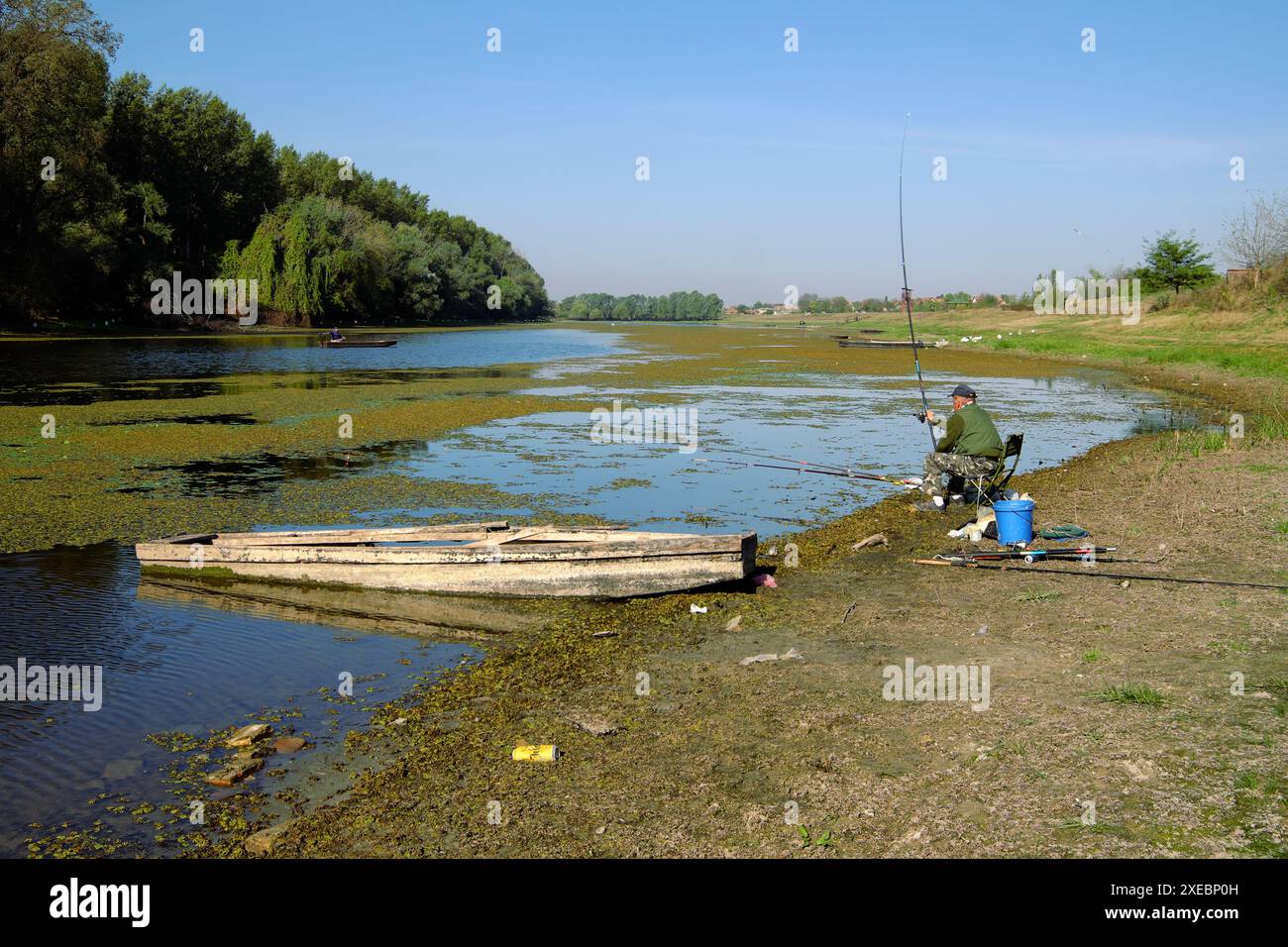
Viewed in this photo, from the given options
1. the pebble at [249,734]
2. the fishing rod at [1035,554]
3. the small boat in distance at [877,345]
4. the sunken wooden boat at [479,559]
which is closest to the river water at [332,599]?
the pebble at [249,734]

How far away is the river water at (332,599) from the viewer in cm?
673

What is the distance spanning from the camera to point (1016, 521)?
11.4 m

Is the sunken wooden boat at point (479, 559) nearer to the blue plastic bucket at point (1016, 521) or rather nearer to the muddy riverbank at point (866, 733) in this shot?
the muddy riverbank at point (866, 733)

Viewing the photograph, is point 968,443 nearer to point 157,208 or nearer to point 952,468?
point 952,468

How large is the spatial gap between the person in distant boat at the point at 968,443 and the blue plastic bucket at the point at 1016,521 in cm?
197

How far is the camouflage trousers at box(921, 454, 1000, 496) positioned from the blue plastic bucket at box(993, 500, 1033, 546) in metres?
1.99

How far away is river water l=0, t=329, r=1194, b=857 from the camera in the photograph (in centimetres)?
673


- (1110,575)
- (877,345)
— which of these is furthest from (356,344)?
(1110,575)

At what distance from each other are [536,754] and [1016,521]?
7.43 metres

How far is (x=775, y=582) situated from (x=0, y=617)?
8.07 m

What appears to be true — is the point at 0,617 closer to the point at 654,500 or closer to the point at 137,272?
the point at 654,500

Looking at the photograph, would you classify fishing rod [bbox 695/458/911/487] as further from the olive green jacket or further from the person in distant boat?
the olive green jacket

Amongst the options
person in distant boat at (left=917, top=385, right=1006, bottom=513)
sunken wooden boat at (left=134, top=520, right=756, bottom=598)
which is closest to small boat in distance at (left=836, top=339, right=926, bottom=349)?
person in distant boat at (left=917, top=385, right=1006, bottom=513)

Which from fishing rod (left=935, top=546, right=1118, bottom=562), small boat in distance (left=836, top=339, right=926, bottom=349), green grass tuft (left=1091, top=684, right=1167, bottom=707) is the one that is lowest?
green grass tuft (left=1091, top=684, right=1167, bottom=707)
